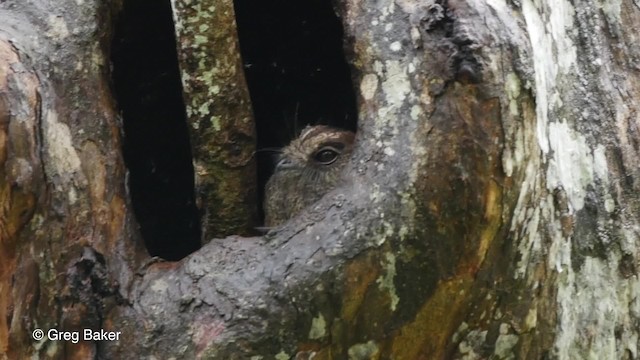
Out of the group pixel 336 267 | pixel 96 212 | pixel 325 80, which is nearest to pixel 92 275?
pixel 96 212

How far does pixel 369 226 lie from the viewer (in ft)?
7.28

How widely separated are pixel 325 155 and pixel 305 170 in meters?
0.08

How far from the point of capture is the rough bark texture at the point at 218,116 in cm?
251

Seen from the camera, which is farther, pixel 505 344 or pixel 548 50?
pixel 548 50

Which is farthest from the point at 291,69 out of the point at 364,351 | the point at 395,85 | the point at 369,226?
the point at 364,351

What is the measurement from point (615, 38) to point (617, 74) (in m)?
0.12

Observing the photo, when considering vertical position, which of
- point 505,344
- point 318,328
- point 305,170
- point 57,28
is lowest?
point 505,344

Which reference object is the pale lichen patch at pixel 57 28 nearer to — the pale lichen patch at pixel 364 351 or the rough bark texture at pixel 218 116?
the rough bark texture at pixel 218 116

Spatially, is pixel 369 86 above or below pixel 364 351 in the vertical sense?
above

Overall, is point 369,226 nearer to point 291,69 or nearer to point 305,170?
point 305,170

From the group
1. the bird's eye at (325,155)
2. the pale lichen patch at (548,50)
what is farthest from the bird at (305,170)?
the pale lichen patch at (548,50)

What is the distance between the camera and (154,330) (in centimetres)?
230

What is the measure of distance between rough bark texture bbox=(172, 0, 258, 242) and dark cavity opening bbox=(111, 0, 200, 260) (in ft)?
1.71
